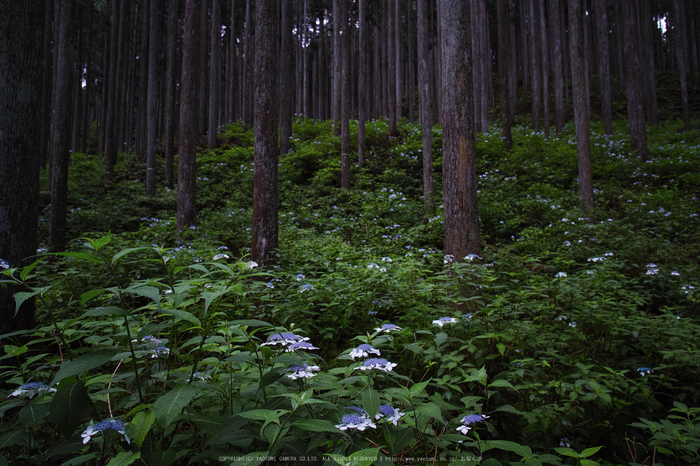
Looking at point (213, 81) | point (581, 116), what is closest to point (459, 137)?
point (581, 116)

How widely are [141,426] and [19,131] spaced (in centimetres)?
350

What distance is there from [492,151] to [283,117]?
9331 millimetres

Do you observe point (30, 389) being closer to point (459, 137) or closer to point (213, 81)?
point (459, 137)

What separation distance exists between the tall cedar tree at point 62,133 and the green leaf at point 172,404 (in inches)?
321

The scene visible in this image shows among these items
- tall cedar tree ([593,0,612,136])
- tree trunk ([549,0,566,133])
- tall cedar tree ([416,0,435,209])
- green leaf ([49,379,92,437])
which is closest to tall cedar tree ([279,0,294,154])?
tall cedar tree ([416,0,435,209])

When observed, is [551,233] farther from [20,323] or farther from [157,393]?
[20,323]

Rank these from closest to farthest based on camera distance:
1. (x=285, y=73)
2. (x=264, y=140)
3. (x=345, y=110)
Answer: (x=264, y=140) → (x=345, y=110) → (x=285, y=73)

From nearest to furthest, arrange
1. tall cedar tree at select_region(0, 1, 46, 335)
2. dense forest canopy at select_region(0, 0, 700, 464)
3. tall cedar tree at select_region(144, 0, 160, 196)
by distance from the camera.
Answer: dense forest canopy at select_region(0, 0, 700, 464), tall cedar tree at select_region(0, 1, 46, 335), tall cedar tree at select_region(144, 0, 160, 196)

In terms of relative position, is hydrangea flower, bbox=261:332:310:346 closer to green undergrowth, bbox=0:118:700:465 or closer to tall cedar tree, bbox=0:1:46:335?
green undergrowth, bbox=0:118:700:465

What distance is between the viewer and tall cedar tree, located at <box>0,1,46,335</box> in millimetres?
3070

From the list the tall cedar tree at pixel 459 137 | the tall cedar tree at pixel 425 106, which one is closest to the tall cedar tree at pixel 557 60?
the tall cedar tree at pixel 425 106

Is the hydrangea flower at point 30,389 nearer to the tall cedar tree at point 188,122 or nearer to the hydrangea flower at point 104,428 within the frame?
the hydrangea flower at point 104,428

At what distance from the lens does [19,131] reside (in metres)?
3.16

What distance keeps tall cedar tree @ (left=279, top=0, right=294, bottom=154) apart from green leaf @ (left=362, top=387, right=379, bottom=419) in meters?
11.2
